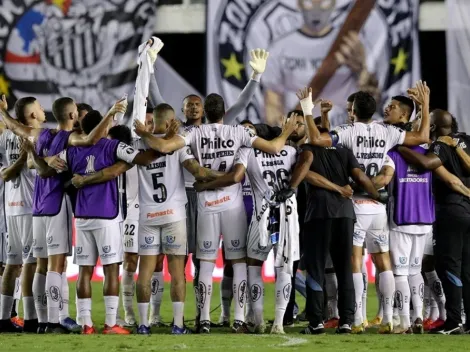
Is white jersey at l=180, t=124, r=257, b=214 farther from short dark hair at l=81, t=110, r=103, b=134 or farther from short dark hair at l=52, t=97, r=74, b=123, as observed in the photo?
short dark hair at l=52, t=97, r=74, b=123

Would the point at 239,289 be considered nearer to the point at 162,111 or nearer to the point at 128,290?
the point at 128,290

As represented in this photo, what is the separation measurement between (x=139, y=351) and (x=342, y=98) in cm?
1136

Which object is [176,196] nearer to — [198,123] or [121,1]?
[198,123]

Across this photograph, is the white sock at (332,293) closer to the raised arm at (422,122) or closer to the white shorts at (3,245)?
the raised arm at (422,122)

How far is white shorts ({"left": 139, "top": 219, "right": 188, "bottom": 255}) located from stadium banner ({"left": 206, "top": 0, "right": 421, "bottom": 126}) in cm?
896

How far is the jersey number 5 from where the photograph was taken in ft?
40.9

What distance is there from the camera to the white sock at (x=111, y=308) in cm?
1231

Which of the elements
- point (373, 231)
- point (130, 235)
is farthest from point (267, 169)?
point (130, 235)

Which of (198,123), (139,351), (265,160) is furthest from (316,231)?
(139,351)

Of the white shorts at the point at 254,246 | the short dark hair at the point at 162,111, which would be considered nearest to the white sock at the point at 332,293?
the white shorts at the point at 254,246

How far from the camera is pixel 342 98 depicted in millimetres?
21438

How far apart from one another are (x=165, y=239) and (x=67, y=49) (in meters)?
9.45

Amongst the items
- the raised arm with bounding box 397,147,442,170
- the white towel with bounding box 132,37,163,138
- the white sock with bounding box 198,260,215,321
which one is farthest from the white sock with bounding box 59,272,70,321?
the raised arm with bounding box 397,147,442,170

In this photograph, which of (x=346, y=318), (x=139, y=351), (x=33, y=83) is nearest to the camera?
(x=139, y=351)
